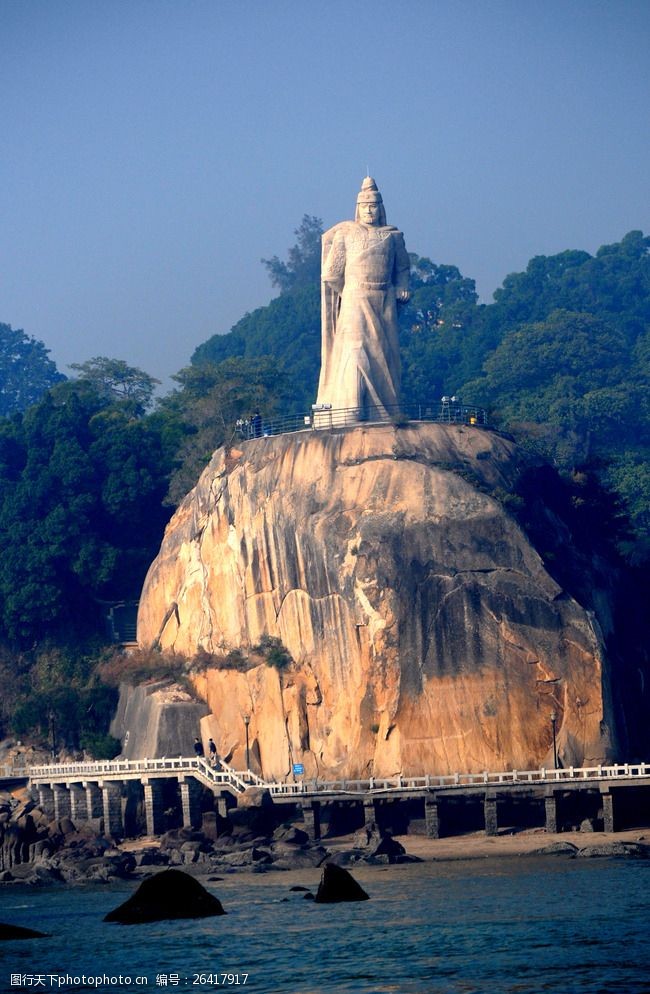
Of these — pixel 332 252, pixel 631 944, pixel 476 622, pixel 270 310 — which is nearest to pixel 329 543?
pixel 476 622

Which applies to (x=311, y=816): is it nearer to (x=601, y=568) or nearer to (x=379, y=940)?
(x=601, y=568)

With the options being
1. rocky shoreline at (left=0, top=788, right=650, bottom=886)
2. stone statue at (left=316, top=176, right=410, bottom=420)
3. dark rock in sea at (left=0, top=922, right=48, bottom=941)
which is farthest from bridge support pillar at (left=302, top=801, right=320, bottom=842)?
dark rock in sea at (left=0, top=922, right=48, bottom=941)

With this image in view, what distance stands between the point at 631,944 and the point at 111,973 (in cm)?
1064

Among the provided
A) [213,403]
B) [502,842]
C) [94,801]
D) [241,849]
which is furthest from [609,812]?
[213,403]

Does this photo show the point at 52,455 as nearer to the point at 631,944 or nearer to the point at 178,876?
the point at 178,876

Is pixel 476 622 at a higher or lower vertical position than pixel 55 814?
higher

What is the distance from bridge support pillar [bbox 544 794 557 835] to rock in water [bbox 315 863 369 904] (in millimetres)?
11044

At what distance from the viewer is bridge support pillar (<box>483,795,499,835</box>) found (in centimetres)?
6266

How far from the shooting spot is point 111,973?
42.7 m

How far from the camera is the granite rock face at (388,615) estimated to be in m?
66.6

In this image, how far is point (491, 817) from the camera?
62.7 m

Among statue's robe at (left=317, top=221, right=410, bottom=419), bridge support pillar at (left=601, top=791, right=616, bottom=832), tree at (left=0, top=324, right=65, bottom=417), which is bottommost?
bridge support pillar at (left=601, top=791, right=616, bottom=832)

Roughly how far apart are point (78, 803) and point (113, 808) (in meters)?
1.98

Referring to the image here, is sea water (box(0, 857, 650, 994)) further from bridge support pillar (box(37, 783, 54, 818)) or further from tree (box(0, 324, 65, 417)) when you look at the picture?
tree (box(0, 324, 65, 417))
